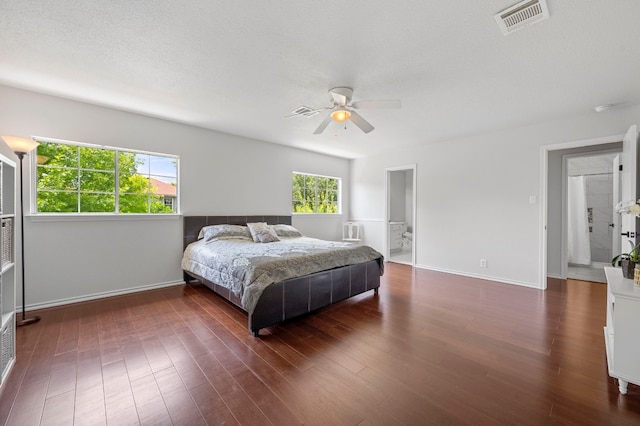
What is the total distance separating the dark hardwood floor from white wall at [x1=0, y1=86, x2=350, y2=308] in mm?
433

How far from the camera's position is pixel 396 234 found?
272 inches

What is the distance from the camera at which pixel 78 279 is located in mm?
3240

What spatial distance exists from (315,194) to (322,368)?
452 cm

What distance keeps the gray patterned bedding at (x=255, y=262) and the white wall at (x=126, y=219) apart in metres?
0.62

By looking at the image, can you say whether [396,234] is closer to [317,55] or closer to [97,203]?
[317,55]

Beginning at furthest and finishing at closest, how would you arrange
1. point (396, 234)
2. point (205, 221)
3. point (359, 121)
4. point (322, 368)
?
point (396, 234), point (205, 221), point (359, 121), point (322, 368)

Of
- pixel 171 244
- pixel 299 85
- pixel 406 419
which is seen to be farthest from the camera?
pixel 171 244

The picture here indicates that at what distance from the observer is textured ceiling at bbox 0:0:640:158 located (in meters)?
1.74

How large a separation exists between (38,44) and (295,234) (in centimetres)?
372

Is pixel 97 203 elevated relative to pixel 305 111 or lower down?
lower down

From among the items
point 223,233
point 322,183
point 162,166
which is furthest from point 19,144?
point 322,183

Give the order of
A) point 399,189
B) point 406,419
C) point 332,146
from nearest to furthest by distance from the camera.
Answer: point 406,419
point 332,146
point 399,189

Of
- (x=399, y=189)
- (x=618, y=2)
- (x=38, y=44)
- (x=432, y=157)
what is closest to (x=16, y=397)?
(x=38, y=44)

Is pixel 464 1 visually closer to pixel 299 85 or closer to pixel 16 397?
pixel 299 85
